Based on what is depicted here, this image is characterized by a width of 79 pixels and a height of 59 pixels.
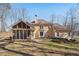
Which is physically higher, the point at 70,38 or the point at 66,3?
the point at 66,3

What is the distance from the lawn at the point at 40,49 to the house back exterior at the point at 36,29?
68mm

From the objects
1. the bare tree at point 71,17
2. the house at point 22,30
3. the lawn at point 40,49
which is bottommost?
the lawn at point 40,49

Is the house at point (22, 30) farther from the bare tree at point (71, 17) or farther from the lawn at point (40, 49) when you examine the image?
the bare tree at point (71, 17)

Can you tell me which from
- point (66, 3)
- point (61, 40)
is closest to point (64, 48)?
point (61, 40)

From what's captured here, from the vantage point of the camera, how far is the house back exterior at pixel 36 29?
20.0 ft

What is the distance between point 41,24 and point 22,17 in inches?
8.8

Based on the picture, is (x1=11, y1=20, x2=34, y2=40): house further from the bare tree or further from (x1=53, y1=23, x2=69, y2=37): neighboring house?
the bare tree

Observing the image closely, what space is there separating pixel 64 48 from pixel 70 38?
130mm

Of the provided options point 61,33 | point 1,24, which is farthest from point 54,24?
point 1,24

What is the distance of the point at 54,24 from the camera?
6.12 meters

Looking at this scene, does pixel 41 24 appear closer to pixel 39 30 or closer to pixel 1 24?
pixel 39 30

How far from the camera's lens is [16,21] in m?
6.10

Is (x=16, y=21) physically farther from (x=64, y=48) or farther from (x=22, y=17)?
(x=64, y=48)

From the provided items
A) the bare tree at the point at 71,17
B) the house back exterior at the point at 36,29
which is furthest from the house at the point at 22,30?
the bare tree at the point at 71,17
